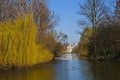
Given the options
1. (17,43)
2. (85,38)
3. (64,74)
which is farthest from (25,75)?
(85,38)

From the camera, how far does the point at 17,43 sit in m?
32.2

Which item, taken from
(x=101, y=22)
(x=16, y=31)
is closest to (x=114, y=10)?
(x=101, y=22)

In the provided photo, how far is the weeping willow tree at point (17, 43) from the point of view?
30156 mm

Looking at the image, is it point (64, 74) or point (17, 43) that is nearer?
point (64, 74)

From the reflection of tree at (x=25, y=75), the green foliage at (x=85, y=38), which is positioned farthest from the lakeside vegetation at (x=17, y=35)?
the green foliage at (x=85, y=38)

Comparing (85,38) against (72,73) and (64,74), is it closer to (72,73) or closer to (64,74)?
(72,73)

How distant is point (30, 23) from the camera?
36000 millimetres

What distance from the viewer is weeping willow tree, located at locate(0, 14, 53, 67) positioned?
98.9 feet

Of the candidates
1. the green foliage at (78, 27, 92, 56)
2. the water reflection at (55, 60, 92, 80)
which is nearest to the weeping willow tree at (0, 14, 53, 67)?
the water reflection at (55, 60, 92, 80)

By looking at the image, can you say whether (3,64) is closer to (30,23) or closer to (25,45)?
(25,45)

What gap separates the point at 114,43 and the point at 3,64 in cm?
3196

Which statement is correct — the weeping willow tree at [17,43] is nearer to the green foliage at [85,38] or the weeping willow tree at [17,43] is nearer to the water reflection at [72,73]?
the water reflection at [72,73]

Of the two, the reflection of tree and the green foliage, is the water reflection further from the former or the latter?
the green foliage

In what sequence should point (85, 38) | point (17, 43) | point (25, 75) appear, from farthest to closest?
point (85, 38), point (17, 43), point (25, 75)
